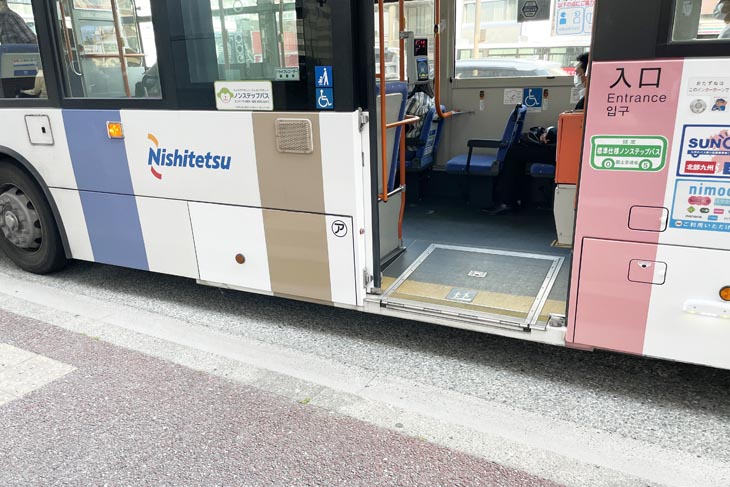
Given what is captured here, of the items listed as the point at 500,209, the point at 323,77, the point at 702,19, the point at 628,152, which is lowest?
the point at 500,209

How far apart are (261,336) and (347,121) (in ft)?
4.86

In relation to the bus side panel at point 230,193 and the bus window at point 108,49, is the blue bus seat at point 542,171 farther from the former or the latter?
the bus window at point 108,49

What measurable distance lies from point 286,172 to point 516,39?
3.27 m

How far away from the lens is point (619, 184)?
2.44 m

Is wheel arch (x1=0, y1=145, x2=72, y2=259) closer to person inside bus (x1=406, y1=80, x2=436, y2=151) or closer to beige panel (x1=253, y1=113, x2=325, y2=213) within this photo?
beige panel (x1=253, y1=113, x2=325, y2=213)

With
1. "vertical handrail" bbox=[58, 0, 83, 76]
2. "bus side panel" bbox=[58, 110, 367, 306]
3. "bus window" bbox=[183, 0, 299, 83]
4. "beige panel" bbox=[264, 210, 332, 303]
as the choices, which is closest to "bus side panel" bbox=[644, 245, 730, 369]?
"bus side panel" bbox=[58, 110, 367, 306]

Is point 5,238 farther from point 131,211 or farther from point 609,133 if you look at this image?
point 609,133

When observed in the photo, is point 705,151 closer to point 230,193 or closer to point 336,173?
point 336,173

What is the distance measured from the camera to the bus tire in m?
4.23

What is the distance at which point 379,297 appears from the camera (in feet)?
10.5

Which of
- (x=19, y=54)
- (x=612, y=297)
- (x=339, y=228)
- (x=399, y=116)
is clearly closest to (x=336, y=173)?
(x=339, y=228)

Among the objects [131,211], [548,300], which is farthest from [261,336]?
[548,300]

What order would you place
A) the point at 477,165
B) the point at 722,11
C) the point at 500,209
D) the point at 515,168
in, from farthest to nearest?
1. the point at 515,168
2. the point at 477,165
3. the point at 500,209
4. the point at 722,11

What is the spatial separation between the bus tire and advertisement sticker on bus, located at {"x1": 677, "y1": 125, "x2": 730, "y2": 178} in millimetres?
4093
